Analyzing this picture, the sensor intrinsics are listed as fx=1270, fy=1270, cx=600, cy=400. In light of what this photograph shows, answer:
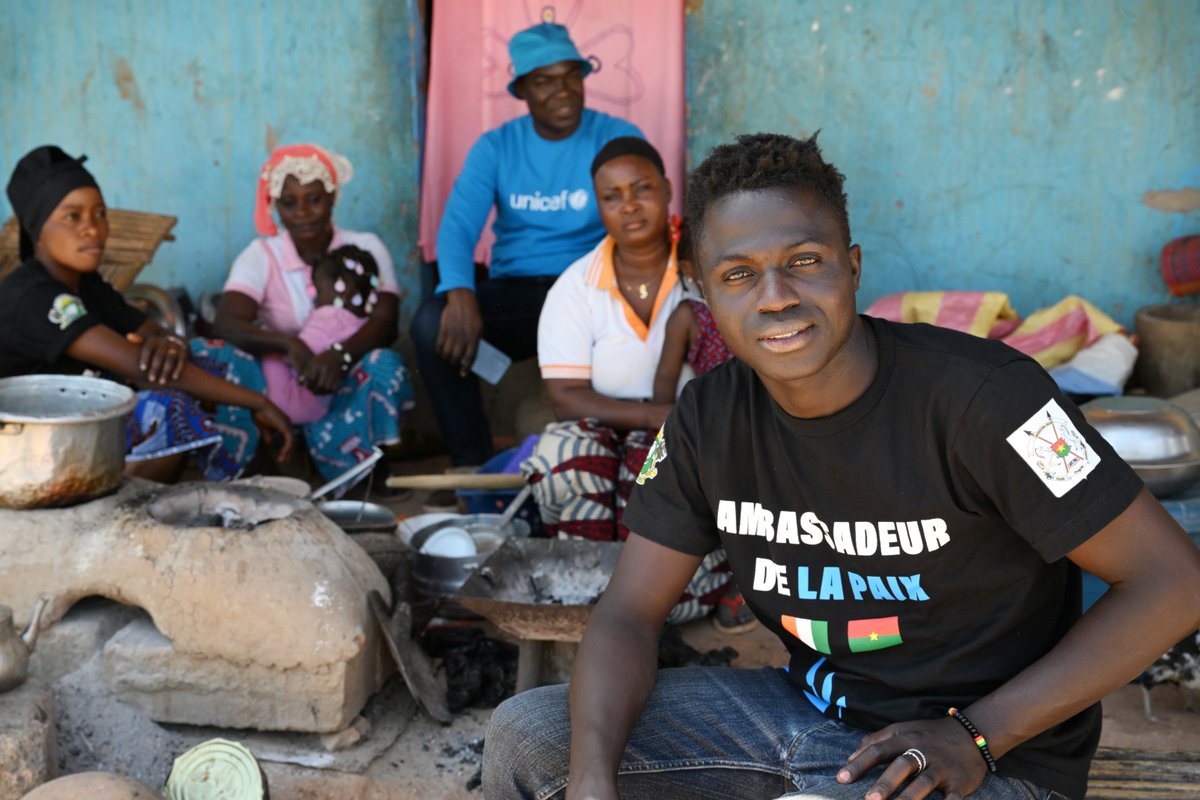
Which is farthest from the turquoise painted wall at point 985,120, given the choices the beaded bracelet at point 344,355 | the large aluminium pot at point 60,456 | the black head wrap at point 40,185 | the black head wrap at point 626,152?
the large aluminium pot at point 60,456

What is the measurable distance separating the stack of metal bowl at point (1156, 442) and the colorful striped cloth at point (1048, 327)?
1107mm

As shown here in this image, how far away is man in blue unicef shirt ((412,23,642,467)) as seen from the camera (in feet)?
14.9

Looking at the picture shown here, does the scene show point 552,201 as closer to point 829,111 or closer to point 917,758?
point 829,111

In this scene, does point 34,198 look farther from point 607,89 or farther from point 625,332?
point 607,89

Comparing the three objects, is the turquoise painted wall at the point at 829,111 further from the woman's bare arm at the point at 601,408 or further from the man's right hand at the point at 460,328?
the woman's bare arm at the point at 601,408

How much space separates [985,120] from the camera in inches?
186

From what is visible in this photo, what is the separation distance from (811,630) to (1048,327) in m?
2.93

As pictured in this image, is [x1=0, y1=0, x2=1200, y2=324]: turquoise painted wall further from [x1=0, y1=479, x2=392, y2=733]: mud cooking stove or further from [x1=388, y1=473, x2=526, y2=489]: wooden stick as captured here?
[x1=0, y1=479, x2=392, y2=733]: mud cooking stove

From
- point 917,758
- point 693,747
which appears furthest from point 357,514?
point 917,758

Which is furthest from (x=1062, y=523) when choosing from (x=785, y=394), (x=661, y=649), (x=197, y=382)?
(x=197, y=382)

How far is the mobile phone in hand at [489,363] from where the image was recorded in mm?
4527

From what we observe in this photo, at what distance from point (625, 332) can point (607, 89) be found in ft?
4.66

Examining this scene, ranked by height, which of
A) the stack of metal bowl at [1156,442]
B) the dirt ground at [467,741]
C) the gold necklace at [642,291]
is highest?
the gold necklace at [642,291]

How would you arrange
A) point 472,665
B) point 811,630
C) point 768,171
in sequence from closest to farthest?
point 768,171, point 811,630, point 472,665
